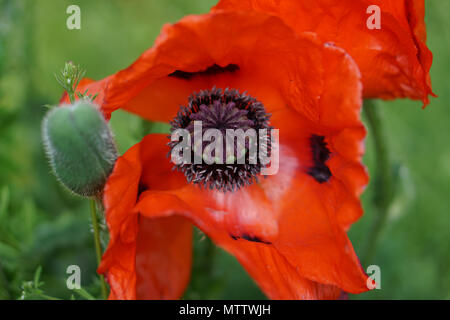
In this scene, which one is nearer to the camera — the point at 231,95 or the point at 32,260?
the point at 231,95

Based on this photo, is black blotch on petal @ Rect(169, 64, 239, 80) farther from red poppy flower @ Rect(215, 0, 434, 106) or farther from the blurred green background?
the blurred green background

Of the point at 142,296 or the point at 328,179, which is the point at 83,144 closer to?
the point at 142,296

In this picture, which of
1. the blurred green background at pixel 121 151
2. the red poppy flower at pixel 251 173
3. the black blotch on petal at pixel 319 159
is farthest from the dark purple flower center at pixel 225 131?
the blurred green background at pixel 121 151

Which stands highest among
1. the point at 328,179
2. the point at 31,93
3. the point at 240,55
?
the point at 31,93

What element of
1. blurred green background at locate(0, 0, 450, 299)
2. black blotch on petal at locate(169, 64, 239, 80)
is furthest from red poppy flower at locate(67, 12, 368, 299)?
blurred green background at locate(0, 0, 450, 299)

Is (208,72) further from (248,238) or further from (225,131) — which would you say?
(248,238)

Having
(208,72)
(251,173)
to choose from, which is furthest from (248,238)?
(208,72)

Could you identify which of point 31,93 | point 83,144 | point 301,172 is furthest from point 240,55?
point 31,93
